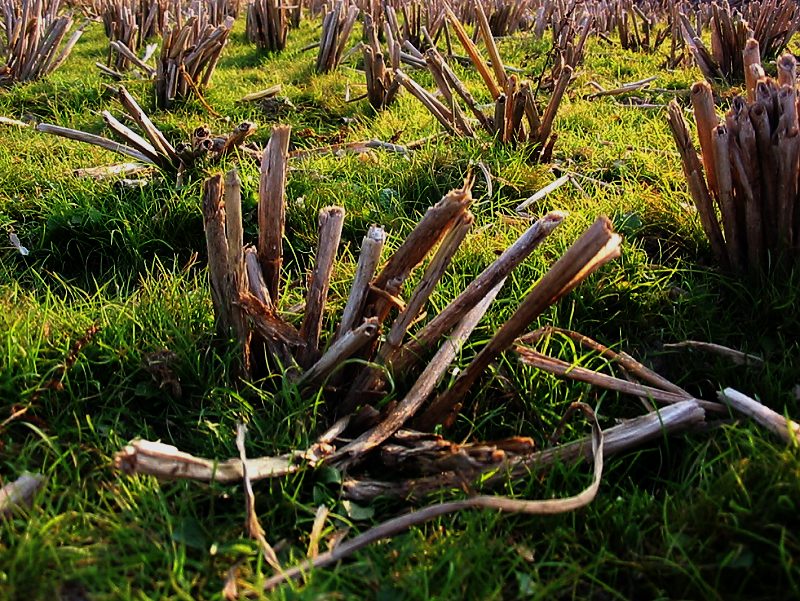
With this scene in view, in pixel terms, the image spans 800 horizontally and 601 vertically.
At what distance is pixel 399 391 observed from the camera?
235 cm

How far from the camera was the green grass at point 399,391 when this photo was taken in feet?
5.61

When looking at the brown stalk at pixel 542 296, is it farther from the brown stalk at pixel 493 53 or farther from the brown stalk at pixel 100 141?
the brown stalk at pixel 100 141

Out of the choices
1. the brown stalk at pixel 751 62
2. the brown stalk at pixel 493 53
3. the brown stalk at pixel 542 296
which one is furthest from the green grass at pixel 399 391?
the brown stalk at pixel 751 62

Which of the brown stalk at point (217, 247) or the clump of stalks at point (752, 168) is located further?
the clump of stalks at point (752, 168)

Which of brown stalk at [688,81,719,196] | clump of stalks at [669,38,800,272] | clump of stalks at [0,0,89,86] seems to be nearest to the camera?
clump of stalks at [669,38,800,272]

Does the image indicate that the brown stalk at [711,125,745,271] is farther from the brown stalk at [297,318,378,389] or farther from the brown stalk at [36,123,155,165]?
the brown stalk at [36,123,155,165]

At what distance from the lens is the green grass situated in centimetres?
171

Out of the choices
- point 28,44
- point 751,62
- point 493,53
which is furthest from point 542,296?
point 28,44

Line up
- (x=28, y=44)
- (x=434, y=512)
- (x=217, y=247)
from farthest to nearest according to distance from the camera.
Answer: (x=28, y=44) → (x=217, y=247) → (x=434, y=512)

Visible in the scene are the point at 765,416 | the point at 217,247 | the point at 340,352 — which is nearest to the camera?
the point at 765,416

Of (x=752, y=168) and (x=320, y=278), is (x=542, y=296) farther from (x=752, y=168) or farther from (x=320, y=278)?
(x=752, y=168)

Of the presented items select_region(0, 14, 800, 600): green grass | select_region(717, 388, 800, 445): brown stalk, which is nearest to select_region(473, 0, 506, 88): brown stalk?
select_region(0, 14, 800, 600): green grass

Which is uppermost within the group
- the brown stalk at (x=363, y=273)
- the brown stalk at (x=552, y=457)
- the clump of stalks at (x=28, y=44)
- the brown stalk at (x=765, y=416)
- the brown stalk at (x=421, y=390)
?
the clump of stalks at (x=28, y=44)

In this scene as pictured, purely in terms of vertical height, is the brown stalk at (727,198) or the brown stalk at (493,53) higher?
the brown stalk at (493,53)
